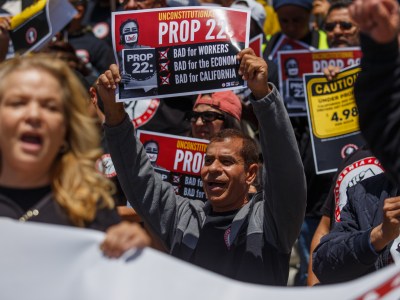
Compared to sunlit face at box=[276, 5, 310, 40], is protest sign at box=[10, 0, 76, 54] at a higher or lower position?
higher

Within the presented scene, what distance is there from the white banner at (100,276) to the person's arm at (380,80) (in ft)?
1.35

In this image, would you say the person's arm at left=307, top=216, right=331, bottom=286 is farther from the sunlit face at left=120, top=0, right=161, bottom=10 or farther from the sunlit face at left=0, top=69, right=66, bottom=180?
the sunlit face at left=0, top=69, right=66, bottom=180

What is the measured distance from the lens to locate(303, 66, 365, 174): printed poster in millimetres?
6402

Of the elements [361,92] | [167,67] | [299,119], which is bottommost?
[299,119]

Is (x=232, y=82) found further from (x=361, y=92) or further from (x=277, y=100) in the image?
(x=361, y=92)

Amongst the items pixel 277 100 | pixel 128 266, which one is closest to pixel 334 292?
pixel 128 266

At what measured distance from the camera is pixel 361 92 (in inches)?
127

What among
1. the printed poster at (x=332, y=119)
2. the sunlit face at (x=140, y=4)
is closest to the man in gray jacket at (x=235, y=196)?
the printed poster at (x=332, y=119)

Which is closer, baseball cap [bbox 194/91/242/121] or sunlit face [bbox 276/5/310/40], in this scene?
baseball cap [bbox 194/91/242/121]

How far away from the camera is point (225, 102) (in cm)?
613

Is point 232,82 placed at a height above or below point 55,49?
above

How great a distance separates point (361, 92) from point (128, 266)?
3.00 feet

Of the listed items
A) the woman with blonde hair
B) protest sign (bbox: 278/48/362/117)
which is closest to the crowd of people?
the woman with blonde hair

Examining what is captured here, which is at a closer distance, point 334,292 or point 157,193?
point 334,292
